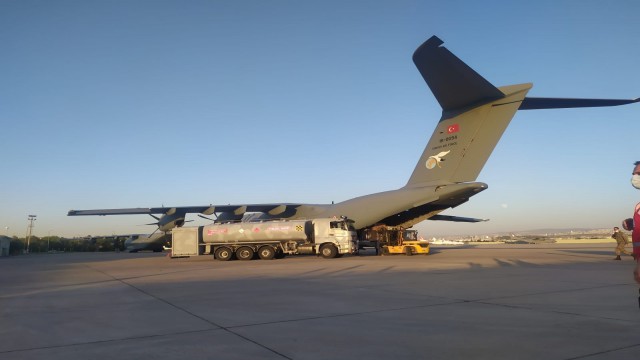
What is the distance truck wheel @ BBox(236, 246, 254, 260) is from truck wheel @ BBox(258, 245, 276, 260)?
0.48 meters

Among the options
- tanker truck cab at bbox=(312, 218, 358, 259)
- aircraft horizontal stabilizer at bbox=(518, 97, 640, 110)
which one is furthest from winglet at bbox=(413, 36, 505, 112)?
tanker truck cab at bbox=(312, 218, 358, 259)

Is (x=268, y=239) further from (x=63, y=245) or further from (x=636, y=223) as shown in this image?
(x=63, y=245)

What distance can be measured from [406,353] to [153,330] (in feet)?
11.1

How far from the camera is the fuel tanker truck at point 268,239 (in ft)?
77.6

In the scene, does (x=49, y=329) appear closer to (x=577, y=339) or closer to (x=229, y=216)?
(x=577, y=339)

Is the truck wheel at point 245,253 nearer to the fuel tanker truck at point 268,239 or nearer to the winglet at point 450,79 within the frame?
the fuel tanker truck at point 268,239

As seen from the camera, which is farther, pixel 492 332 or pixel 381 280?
pixel 381 280

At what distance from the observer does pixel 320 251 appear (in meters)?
24.1

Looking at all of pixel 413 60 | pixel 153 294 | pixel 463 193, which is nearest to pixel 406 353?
pixel 153 294

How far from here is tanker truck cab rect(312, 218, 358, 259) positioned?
2344cm

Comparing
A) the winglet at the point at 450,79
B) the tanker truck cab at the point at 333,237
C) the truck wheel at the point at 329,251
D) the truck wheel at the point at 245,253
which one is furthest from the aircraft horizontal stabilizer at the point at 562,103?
the truck wheel at the point at 245,253

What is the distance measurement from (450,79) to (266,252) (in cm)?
1292

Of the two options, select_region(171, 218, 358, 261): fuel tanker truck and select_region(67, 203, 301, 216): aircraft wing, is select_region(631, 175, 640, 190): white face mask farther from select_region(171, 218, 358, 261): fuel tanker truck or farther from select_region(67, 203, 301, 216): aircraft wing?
select_region(67, 203, 301, 216): aircraft wing

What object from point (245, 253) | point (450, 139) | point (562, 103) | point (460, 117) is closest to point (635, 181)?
point (562, 103)
